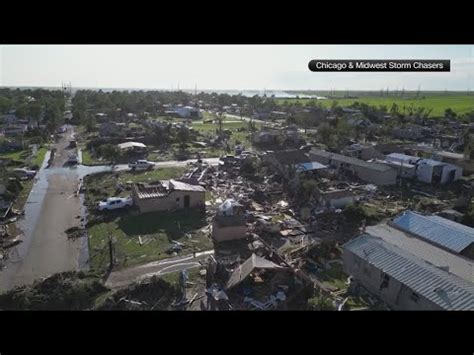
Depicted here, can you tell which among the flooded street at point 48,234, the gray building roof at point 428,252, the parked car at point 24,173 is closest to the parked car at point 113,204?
the flooded street at point 48,234

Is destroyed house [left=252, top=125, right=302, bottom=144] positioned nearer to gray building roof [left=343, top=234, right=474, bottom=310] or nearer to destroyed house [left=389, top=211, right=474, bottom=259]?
destroyed house [left=389, top=211, right=474, bottom=259]

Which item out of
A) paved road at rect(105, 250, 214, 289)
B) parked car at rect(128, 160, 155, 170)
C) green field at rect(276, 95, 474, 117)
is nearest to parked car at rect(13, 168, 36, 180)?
parked car at rect(128, 160, 155, 170)

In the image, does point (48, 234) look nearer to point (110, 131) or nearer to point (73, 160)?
point (73, 160)

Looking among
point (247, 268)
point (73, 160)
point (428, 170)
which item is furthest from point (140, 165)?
point (428, 170)
